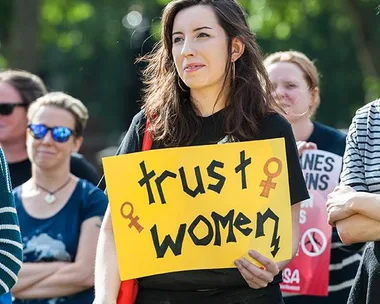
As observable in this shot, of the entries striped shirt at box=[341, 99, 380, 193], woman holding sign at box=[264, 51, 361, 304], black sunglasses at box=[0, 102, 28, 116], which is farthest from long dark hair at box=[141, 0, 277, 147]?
black sunglasses at box=[0, 102, 28, 116]

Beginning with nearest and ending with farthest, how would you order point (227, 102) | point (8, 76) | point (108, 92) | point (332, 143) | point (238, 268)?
point (238, 268) < point (227, 102) < point (332, 143) < point (8, 76) < point (108, 92)

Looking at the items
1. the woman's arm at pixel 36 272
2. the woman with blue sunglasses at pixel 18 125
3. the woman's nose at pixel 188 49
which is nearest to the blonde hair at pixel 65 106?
the woman with blue sunglasses at pixel 18 125

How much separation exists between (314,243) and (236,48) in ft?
5.38

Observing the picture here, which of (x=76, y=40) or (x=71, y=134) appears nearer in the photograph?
(x=71, y=134)

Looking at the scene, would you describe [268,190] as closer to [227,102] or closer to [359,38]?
[227,102]

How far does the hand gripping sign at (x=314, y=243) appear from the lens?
562cm

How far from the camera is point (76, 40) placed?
97.1ft

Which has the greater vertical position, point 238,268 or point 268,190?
point 268,190

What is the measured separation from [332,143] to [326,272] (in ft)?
2.56

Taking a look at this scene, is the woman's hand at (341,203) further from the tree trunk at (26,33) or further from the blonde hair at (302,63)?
the tree trunk at (26,33)

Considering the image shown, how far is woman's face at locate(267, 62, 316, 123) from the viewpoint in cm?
580

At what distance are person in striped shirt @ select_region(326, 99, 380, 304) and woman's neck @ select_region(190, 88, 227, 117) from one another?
23.2 inches

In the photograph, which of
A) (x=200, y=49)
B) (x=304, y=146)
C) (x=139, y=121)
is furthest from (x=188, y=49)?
(x=304, y=146)

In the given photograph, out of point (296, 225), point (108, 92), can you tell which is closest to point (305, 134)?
point (296, 225)
